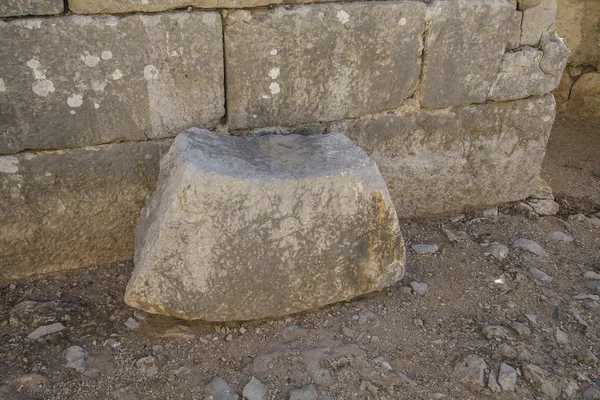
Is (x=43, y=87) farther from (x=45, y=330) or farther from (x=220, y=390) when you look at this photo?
(x=220, y=390)

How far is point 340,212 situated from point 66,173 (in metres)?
1.24

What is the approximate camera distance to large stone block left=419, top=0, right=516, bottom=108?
296 cm

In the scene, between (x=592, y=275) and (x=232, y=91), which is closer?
(x=232, y=91)

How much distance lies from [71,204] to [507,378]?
1.98 meters

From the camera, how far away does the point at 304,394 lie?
2.14 metres

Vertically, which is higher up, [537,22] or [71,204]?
[537,22]

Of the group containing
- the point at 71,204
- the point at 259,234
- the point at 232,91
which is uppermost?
the point at 232,91

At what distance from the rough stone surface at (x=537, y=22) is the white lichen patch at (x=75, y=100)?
7.40 ft

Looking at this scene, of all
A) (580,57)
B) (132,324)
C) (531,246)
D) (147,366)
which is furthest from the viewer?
(580,57)

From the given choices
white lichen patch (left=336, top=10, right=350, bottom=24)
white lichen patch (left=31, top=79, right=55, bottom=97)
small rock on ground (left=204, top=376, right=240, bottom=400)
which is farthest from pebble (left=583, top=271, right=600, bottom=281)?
white lichen patch (left=31, top=79, right=55, bottom=97)

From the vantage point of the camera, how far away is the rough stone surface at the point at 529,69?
10.5ft

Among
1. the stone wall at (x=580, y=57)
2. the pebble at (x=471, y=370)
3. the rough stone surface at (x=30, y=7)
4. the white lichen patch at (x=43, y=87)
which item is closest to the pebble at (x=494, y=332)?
the pebble at (x=471, y=370)

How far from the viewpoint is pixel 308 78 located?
9.30ft

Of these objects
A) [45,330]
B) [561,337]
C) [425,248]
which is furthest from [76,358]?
[561,337]
